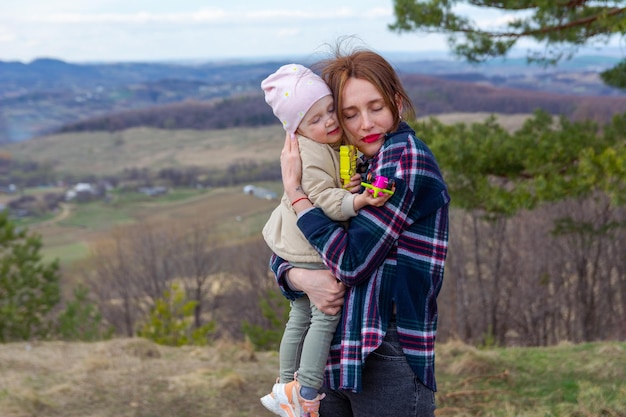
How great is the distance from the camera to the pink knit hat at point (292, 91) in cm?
201

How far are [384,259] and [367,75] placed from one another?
588mm

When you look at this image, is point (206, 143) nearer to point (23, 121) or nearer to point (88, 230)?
point (23, 121)

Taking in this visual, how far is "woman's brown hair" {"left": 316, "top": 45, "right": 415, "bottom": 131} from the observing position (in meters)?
1.93

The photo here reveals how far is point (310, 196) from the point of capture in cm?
200

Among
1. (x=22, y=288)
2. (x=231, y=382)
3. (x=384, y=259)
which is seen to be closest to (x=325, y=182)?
(x=384, y=259)

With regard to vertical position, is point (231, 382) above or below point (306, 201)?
below

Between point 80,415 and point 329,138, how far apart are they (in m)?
3.94

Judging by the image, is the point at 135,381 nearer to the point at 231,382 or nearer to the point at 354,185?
the point at 231,382

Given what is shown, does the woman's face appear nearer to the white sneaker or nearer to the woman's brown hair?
the woman's brown hair

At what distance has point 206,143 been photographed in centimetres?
10562

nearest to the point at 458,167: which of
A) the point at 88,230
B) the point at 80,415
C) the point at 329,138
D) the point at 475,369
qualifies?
the point at 475,369

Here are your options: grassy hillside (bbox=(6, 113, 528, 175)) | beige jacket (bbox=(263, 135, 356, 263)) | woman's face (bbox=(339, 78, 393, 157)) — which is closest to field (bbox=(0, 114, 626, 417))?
beige jacket (bbox=(263, 135, 356, 263))

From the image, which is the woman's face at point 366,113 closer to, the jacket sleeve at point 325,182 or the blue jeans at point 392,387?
the jacket sleeve at point 325,182

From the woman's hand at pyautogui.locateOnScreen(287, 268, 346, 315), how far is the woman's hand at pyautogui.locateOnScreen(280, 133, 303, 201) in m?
0.26
